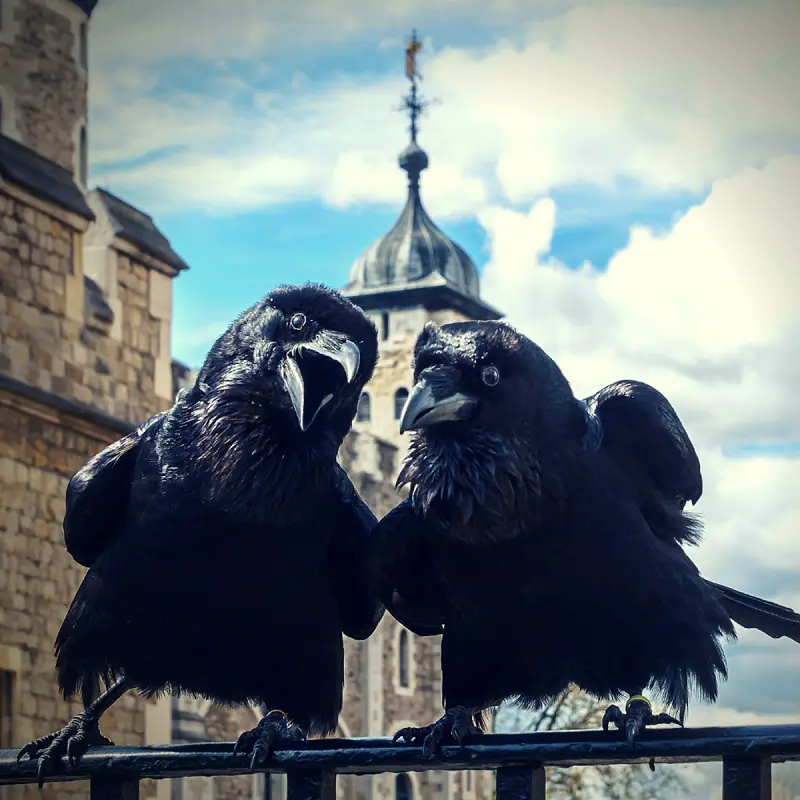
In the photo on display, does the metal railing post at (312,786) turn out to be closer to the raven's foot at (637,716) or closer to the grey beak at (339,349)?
the raven's foot at (637,716)

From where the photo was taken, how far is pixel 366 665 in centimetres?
2472

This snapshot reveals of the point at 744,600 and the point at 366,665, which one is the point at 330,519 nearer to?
the point at 744,600

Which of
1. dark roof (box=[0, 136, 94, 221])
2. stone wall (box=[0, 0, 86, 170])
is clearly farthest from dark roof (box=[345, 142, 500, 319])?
dark roof (box=[0, 136, 94, 221])

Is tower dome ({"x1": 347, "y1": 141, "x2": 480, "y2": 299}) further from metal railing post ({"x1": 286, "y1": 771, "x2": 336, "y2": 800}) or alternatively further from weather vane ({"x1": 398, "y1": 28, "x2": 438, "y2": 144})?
metal railing post ({"x1": 286, "y1": 771, "x2": 336, "y2": 800})

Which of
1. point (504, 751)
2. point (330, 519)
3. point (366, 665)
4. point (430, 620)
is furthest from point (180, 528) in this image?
point (366, 665)

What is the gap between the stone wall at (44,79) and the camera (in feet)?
41.9

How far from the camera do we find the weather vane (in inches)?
1417

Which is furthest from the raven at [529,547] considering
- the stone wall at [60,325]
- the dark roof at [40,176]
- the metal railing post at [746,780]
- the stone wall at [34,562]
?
the dark roof at [40,176]

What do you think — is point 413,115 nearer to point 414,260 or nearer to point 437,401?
point 414,260

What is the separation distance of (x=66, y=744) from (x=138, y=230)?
10.5m

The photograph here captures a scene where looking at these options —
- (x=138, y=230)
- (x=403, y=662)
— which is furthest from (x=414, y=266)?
(x=138, y=230)

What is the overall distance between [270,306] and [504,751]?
1608mm

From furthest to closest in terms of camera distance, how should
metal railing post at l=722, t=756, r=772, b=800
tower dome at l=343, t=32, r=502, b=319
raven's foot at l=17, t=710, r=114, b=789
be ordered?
tower dome at l=343, t=32, r=502, b=319
raven's foot at l=17, t=710, r=114, b=789
metal railing post at l=722, t=756, r=772, b=800

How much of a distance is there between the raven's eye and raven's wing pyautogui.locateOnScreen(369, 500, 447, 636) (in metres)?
0.37
